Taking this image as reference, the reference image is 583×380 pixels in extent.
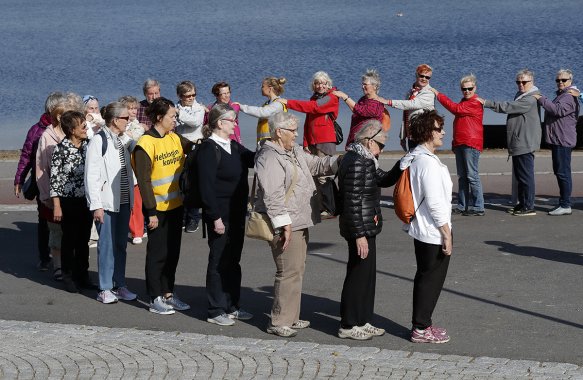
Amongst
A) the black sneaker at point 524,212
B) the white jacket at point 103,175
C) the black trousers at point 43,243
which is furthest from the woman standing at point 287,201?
the black sneaker at point 524,212

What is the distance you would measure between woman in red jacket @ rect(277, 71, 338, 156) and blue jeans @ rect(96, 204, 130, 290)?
3979 millimetres

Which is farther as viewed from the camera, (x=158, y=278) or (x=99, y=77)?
(x=99, y=77)

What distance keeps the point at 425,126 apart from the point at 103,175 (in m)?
2.93

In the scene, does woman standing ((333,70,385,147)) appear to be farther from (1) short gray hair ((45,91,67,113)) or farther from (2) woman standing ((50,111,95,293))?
(2) woman standing ((50,111,95,293))

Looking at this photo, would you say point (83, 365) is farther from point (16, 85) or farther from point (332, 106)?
point (16, 85)

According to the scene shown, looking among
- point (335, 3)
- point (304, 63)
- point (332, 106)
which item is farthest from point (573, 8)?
point (332, 106)

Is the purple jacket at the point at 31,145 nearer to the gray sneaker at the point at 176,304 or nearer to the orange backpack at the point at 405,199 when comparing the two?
the gray sneaker at the point at 176,304

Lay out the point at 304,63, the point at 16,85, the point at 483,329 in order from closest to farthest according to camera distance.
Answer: the point at 483,329, the point at 16,85, the point at 304,63

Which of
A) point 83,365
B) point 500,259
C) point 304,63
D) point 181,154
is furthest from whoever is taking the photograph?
point 304,63

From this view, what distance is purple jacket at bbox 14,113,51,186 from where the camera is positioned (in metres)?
11.4

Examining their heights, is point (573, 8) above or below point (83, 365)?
above

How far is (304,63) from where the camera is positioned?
43.1 meters

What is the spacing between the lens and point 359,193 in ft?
28.5

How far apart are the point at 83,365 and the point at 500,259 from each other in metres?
4.84
